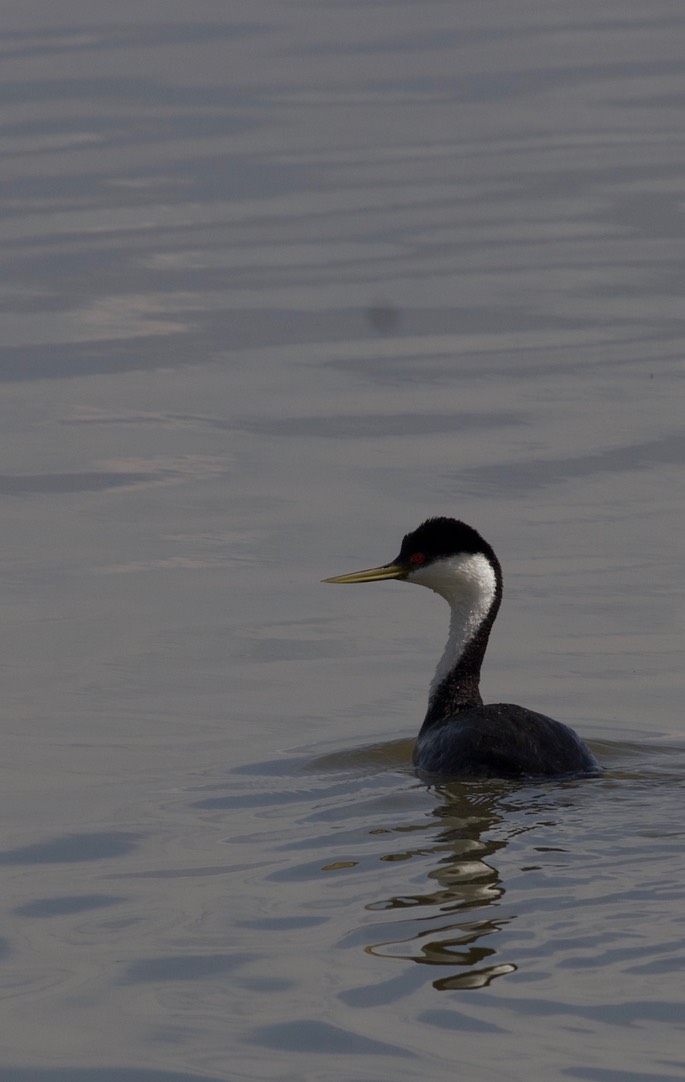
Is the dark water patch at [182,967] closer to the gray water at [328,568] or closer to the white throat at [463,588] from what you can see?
the gray water at [328,568]

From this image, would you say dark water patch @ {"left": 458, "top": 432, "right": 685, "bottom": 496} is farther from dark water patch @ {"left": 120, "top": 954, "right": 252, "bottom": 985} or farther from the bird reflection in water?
dark water patch @ {"left": 120, "top": 954, "right": 252, "bottom": 985}

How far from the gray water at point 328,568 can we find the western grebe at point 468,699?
8.0 inches

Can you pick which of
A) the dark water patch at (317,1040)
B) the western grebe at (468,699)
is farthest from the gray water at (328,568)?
the western grebe at (468,699)

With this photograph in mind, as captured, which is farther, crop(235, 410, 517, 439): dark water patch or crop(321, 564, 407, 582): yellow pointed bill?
crop(235, 410, 517, 439): dark water patch

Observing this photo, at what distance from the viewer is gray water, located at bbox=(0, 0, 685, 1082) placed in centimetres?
690

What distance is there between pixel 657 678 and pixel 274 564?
256cm

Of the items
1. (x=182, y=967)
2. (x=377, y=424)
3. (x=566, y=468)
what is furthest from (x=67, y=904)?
(x=377, y=424)

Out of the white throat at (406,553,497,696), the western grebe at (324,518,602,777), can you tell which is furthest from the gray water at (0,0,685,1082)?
the white throat at (406,553,497,696)

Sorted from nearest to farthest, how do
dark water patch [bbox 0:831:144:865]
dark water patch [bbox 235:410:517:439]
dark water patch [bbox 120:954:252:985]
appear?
dark water patch [bbox 120:954:252:985] → dark water patch [bbox 0:831:144:865] → dark water patch [bbox 235:410:517:439]

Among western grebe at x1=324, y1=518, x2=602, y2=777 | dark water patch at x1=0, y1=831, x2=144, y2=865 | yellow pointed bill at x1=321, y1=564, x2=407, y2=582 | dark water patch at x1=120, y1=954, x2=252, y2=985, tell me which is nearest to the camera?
dark water patch at x1=120, y1=954, x2=252, y2=985

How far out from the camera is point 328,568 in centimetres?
1190

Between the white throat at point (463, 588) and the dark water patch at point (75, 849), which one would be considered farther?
the white throat at point (463, 588)

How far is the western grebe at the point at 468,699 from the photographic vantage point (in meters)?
9.30

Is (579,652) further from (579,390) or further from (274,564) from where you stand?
(579,390)
